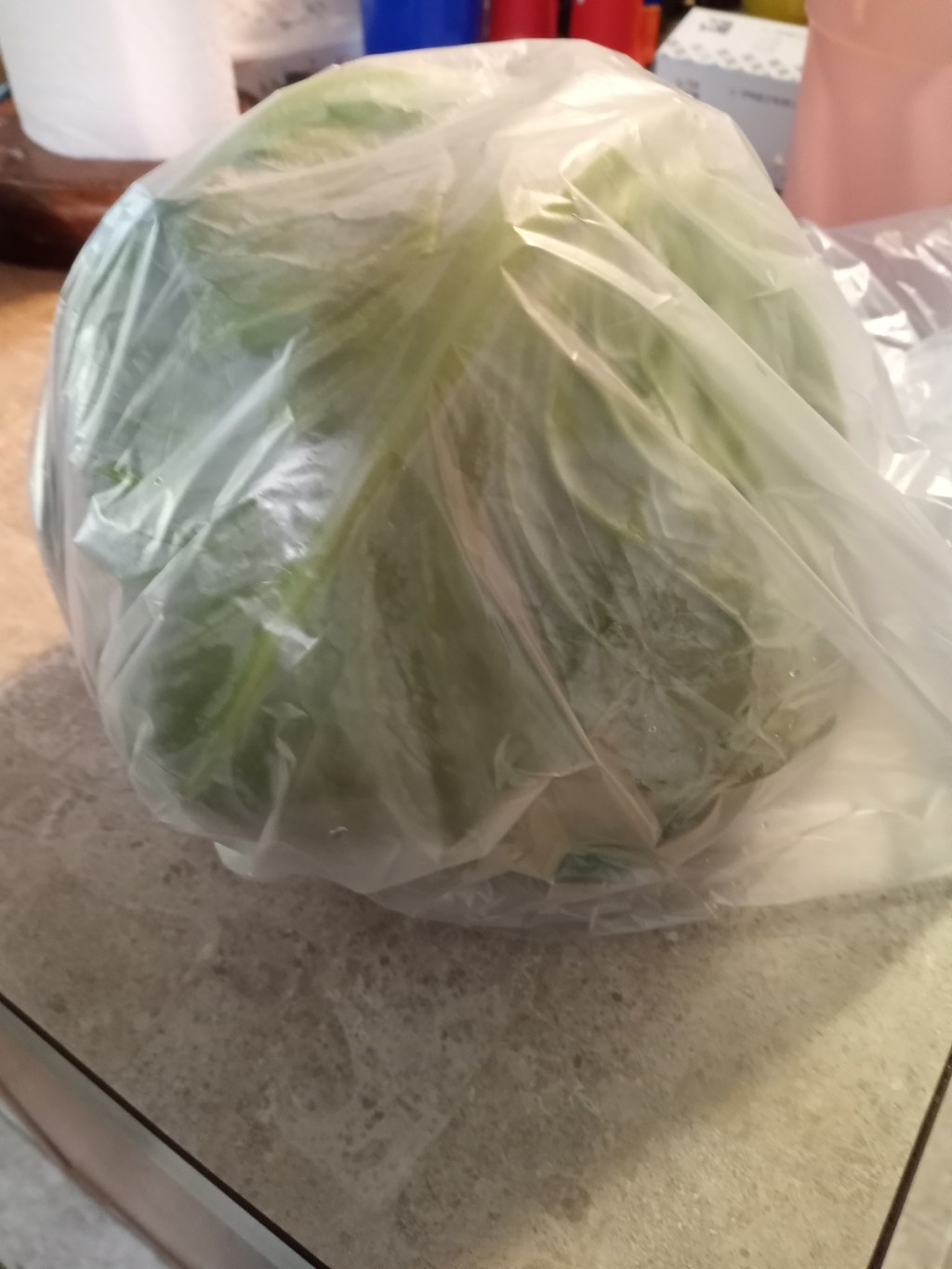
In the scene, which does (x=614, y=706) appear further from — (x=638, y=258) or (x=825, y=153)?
(x=825, y=153)

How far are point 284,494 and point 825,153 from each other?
56 cm

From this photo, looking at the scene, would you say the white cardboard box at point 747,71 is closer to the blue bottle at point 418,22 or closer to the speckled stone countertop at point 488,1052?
the blue bottle at point 418,22

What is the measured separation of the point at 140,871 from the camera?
0.44 metres

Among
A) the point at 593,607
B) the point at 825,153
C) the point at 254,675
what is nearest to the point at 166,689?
the point at 254,675

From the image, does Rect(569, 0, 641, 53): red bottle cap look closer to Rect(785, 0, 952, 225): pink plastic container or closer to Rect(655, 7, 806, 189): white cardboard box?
Rect(655, 7, 806, 189): white cardboard box

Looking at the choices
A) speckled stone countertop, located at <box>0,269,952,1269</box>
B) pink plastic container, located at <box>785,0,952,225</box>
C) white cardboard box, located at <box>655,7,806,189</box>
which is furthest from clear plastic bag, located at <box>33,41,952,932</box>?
white cardboard box, located at <box>655,7,806,189</box>

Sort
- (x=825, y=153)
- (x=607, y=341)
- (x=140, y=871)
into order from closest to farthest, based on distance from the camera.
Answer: (x=607, y=341) < (x=140, y=871) < (x=825, y=153)

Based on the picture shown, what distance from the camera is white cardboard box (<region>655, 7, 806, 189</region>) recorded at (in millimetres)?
776

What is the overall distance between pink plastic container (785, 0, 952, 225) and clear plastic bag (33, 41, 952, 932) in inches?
13.2

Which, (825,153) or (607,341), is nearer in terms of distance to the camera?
(607,341)

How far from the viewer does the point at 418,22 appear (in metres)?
0.84

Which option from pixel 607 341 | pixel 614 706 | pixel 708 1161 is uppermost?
pixel 607 341

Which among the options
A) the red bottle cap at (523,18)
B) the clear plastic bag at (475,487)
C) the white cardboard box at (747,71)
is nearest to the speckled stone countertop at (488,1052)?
the clear plastic bag at (475,487)

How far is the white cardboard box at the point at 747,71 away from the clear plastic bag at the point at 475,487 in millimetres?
453
